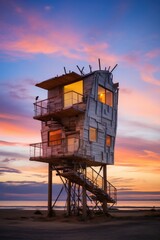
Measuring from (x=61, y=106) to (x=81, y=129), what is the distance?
358 cm

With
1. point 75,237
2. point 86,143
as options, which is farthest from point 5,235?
point 86,143

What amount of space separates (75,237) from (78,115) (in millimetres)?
13950

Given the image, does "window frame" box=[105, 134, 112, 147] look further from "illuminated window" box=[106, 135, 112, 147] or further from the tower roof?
the tower roof

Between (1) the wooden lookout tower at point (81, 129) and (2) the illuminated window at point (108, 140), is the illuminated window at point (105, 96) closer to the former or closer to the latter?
(1) the wooden lookout tower at point (81, 129)

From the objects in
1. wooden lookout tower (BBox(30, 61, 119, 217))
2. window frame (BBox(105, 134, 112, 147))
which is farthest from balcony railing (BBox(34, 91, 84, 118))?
window frame (BBox(105, 134, 112, 147))

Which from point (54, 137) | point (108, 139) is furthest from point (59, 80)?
point (108, 139)

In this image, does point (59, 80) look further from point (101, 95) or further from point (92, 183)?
point (92, 183)

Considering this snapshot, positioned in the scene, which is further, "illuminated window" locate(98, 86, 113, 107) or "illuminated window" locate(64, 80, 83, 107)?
"illuminated window" locate(98, 86, 113, 107)

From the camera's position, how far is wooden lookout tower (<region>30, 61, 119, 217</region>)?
28.8 metres

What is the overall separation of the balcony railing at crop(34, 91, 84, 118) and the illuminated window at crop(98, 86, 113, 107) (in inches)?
102

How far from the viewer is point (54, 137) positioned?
104 ft

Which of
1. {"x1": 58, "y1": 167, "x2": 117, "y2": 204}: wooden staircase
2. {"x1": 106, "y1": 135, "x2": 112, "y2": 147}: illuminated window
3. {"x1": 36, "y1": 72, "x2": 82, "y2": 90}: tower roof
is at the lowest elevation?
{"x1": 58, "y1": 167, "x2": 117, "y2": 204}: wooden staircase

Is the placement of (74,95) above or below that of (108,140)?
above

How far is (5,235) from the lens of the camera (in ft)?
58.7
